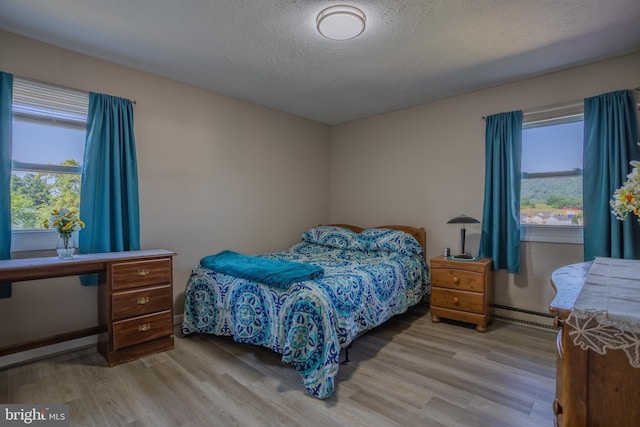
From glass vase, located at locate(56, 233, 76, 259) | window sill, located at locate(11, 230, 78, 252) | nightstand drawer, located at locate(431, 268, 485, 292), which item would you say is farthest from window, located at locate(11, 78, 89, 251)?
nightstand drawer, located at locate(431, 268, 485, 292)

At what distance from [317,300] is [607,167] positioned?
8.79ft

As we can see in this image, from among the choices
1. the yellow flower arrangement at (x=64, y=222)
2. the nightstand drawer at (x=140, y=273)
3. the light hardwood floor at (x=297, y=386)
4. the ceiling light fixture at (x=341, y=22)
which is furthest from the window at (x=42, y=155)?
the ceiling light fixture at (x=341, y=22)

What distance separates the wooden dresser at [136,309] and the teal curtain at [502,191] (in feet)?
10.3

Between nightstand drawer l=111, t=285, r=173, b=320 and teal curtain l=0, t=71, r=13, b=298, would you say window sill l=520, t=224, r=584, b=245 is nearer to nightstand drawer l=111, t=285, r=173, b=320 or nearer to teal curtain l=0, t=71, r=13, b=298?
nightstand drawer l=111, t=285, r=173, b=320

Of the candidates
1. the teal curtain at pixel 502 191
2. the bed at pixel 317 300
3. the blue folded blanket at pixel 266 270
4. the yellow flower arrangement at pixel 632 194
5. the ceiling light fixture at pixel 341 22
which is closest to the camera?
the yellow flower arrangement at pixel 632 194

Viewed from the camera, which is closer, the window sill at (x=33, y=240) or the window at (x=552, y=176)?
the window sill at (x=33, y=240)

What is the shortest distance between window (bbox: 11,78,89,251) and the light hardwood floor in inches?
42.4

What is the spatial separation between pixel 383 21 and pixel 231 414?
2668mm

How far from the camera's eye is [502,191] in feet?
10.5

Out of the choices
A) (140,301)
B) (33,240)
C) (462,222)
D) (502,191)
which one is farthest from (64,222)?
(502,191)

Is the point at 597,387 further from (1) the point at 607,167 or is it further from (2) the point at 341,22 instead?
(1) the point at 607,167

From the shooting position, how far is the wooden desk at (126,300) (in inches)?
87.8

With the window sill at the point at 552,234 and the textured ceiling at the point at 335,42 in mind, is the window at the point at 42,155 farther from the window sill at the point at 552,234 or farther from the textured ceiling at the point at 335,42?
the window sill at the point at 552,234

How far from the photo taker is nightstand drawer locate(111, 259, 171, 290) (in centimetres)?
237
